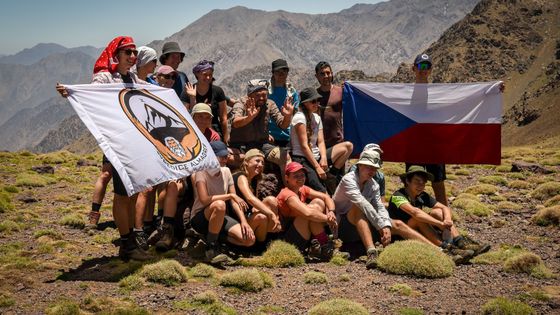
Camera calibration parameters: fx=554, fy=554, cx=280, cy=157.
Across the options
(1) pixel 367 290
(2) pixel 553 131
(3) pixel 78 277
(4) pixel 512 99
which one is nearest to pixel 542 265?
(1) pixel 367 290

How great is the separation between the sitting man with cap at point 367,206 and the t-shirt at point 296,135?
123cm

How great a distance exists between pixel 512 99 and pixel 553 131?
161ft

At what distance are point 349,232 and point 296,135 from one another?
245 cm

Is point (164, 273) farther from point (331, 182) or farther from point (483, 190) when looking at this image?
point (483, 190)

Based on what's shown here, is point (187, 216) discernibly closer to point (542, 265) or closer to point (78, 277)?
point (78, 277)

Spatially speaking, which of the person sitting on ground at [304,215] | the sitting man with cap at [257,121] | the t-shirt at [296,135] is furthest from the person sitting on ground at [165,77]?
the person sitting on ground at [304,215]

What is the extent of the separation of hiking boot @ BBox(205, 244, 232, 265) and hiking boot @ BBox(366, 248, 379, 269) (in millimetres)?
2773

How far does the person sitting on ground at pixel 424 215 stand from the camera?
38.1 feet

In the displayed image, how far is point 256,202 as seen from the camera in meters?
11.0

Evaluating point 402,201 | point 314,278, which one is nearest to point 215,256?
point 314,278

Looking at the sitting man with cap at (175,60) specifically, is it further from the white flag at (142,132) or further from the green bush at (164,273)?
the green bush at (164,273)

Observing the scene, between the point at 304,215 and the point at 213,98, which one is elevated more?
the point at 213,98

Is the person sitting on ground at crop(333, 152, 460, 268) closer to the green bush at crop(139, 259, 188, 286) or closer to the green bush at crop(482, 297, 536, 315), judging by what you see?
the green bush at crop(482, 297, 536, 315)

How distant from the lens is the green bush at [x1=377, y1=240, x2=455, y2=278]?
10.4 meters
